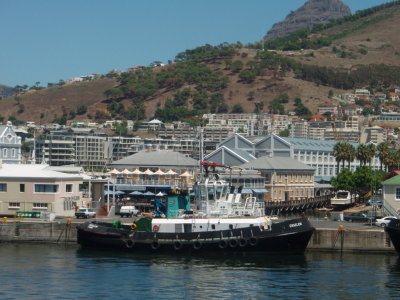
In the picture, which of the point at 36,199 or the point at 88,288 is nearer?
the point at 88,288

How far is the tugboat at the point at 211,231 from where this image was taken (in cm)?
7012

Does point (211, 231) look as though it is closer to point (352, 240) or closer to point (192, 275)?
point (192, 275)

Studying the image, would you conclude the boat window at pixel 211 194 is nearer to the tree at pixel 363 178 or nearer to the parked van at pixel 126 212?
the parked van at pixel 126 212

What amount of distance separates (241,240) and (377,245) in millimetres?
10780

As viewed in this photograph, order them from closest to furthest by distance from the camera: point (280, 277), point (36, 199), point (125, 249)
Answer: point (280, 277) < point (125, 249) < point (36, 199)

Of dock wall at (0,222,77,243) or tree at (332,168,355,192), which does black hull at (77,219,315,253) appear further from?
tree at (332,168,355,192)

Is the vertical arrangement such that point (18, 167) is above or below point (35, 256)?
above

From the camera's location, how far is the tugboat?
70125 millimetres

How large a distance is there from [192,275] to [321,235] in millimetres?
15097

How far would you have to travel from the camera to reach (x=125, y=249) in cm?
7212

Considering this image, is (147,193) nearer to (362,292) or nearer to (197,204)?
(197,204)

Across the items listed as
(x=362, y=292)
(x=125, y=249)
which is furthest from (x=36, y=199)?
(x=362, y=292)

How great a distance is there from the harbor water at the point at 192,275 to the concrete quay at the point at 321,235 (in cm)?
90

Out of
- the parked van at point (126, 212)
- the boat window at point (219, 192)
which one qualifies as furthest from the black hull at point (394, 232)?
the parked van at point (126, 212)
